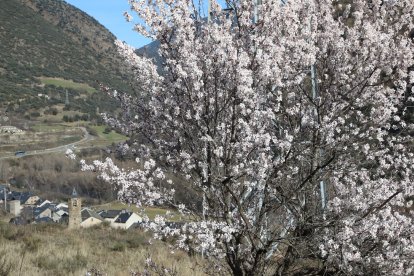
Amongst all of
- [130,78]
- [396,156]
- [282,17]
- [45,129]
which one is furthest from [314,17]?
[45,129]

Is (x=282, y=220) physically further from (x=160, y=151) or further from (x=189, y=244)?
Result: (x=160, y=151)

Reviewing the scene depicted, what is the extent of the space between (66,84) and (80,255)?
116 m

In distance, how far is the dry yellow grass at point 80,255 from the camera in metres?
7.81

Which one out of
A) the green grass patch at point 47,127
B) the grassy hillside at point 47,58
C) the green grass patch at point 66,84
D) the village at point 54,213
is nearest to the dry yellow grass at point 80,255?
the village at point 54,213

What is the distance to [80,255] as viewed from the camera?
959cm

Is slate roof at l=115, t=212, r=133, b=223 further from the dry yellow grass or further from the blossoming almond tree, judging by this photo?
the blossoming almond tree

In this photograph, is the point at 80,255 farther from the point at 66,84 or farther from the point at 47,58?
the point at 47,58

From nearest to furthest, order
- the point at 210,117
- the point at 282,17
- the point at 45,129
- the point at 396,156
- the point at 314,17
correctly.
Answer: the point at 210,117, the point at 282,17, the point at 314,17, the point at 396,156, the point at 45,129

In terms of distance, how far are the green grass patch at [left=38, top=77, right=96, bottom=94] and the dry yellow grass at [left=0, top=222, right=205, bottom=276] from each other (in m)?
108

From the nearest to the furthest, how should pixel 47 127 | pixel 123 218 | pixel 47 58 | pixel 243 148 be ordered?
pixel 243 148 < pixel 123 218 < pixel 47 127 < pixel 47 58

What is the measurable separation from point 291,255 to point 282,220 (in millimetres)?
390

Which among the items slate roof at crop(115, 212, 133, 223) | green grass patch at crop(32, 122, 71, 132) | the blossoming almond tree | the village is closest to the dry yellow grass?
the blossoming almond tree

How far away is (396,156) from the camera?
7.18 meters

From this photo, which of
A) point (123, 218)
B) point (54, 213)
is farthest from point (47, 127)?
point (123, 218)
